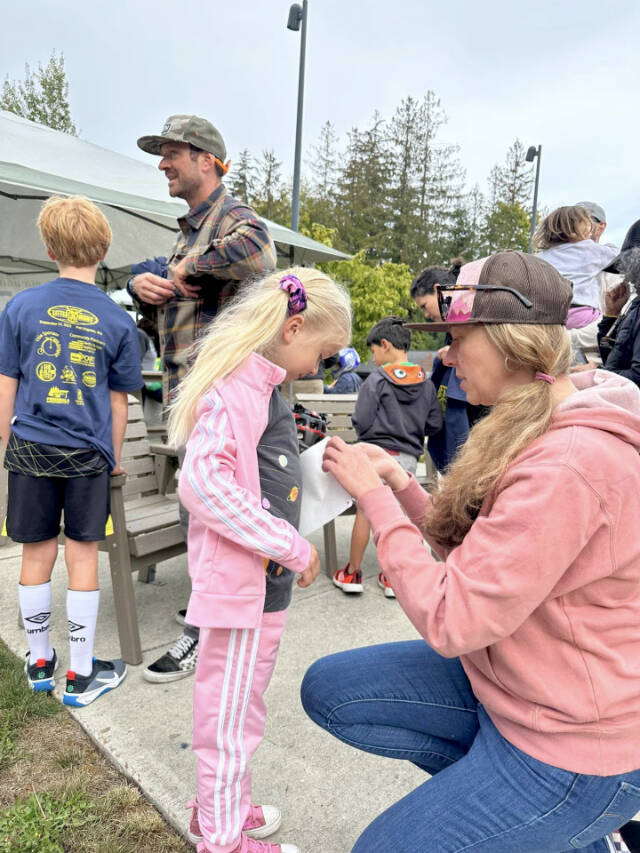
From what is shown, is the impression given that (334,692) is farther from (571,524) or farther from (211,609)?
(571,524)

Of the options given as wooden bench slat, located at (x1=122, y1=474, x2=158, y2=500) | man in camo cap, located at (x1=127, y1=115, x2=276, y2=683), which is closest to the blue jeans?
man in camo cap, located at (x1=127, y1=115, x2=276, y2=683)

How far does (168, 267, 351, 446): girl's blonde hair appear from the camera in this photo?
5.50 feet

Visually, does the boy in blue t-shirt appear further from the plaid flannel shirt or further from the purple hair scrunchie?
the purple hair scrunchie

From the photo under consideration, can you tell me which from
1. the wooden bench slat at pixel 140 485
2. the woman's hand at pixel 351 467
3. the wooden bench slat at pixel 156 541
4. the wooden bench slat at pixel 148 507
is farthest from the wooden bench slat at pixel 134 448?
the woman's hand at pixel 351 467

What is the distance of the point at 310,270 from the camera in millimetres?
1965

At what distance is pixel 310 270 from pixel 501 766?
4.82 ft

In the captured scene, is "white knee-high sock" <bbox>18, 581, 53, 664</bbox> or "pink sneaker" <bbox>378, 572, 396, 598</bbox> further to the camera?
"pink sneaker" <bbox>378, 572, 396, 598</bbox>

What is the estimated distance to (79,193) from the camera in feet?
Result: 18.4

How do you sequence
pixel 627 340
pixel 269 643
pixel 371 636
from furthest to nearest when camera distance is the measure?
pixel 371 636 < pixel 627 340 < pixel 269 643

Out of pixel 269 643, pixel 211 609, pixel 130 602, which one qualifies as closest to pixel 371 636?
pixel 130 602

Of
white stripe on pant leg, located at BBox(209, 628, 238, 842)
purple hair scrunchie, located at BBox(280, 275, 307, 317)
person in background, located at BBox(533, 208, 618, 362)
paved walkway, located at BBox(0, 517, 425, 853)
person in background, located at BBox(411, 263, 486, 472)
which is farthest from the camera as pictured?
person in background, located at BBox(411, 263, 486, 472)

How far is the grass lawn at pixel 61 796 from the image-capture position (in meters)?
1.77

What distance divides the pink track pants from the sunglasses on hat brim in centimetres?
98

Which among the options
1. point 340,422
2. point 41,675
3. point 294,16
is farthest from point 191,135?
point 294,16
